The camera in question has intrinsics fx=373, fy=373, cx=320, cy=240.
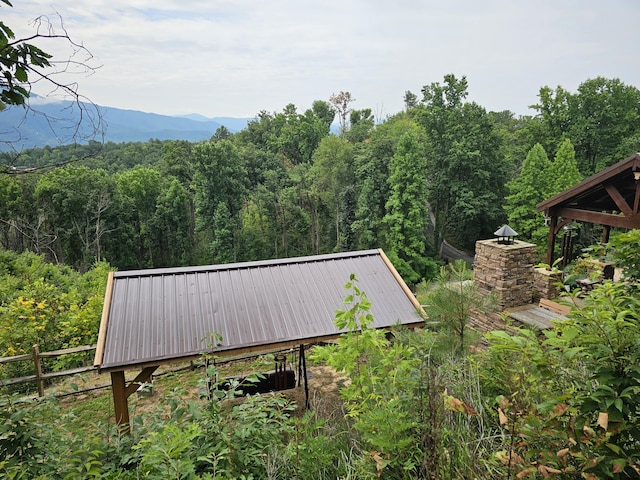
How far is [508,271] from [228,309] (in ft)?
14.5

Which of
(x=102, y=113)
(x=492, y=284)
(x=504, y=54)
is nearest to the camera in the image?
(x=102, y=113)

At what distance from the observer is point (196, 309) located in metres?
4.96

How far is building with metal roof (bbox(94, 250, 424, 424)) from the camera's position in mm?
4387

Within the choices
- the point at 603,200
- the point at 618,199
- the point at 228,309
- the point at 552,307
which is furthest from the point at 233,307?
the point at 603,200

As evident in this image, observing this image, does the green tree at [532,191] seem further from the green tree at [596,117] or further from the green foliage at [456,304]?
the green foliage at [456,304]

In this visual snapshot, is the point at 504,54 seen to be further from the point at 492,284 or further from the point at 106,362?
the point at 106,362

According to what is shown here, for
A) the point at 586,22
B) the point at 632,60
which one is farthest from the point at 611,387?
the point at 632,60

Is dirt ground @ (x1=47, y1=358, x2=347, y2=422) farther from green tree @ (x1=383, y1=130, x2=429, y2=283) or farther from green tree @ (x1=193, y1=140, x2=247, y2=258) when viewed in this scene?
green tree @ (x1=193, y1=140, x2=247, y2=258)

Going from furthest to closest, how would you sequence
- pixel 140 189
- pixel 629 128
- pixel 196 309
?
pixel 140 189
pixel 629 128
pixel 196 309

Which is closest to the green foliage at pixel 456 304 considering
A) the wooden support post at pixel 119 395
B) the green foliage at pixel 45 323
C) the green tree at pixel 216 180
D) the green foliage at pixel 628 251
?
the green foliage at pixel 628 251

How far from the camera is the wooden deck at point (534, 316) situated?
5672 mm

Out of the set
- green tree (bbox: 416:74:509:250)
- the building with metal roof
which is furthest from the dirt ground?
green tree (bbox: 416:74:509:250)

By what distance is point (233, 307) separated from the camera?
510 cm

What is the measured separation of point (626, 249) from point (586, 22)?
14.4 metres
